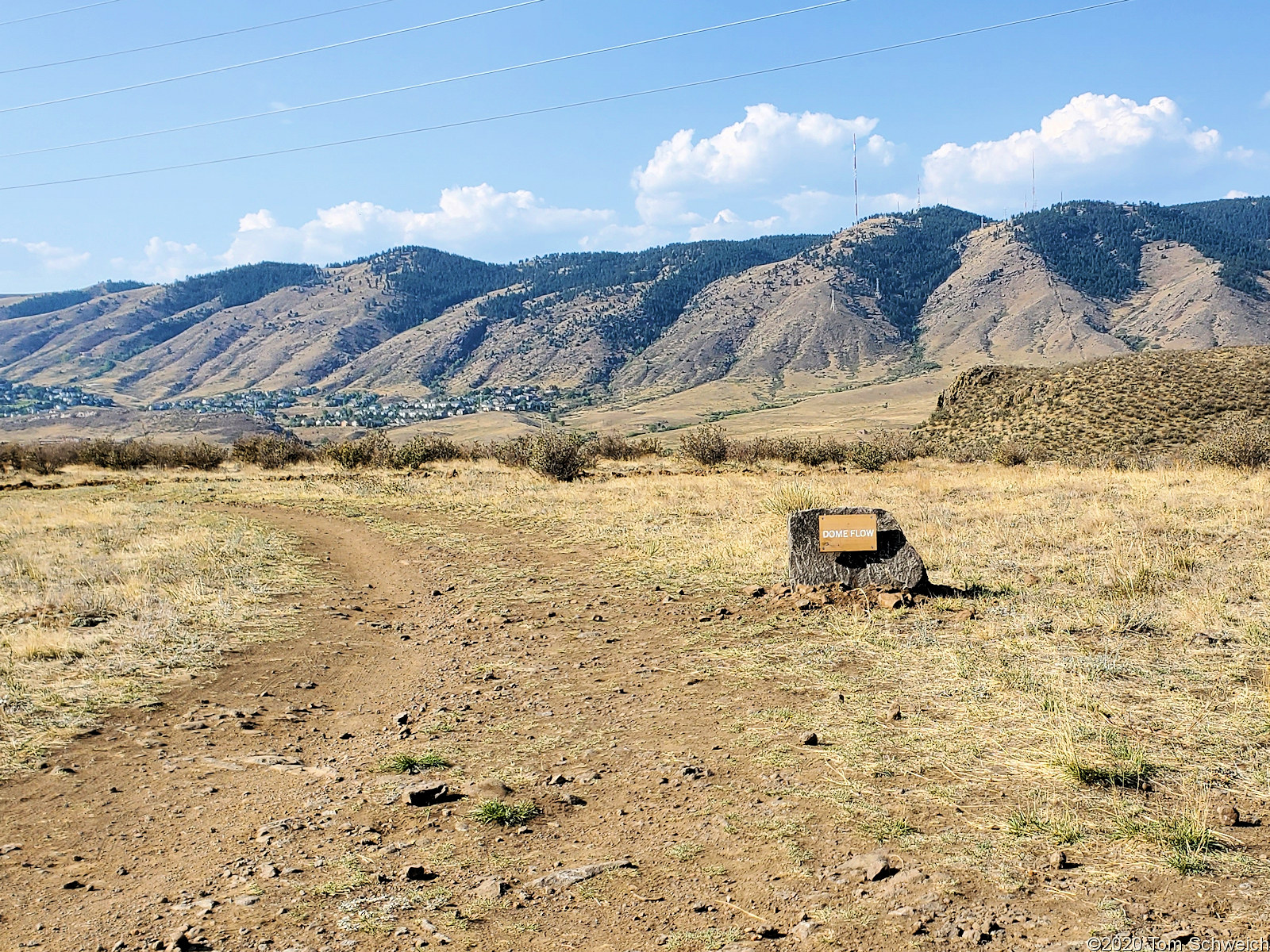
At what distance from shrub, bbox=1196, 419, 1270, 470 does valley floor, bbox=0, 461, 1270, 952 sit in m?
10.9

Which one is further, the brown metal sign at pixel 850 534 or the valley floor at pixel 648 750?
the brown metal sign at pixel 850 534

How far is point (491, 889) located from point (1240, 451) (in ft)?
78.5

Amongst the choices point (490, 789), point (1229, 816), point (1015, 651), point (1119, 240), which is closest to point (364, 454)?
point (1015, 651)

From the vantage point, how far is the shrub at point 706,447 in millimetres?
29406

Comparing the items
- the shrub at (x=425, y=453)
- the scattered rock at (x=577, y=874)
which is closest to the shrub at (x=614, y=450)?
the shrub at (x=425, y=453)

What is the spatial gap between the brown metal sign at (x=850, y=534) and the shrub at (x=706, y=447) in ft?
64.0

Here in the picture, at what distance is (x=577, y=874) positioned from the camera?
14.0 ft

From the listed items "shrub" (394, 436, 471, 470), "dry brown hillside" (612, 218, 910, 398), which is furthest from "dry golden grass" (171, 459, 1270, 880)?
"dry brown hillside" (612, 218, 910, 398)

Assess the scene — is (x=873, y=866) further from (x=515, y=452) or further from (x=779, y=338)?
(x=779, y=338)

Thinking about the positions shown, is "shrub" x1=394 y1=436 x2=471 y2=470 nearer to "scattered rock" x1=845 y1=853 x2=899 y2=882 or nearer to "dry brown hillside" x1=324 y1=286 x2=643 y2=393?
"scattered rock" x1=845 y1=853 x2=899 y2=882

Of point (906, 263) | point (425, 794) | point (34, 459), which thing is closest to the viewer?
point (425, 794)

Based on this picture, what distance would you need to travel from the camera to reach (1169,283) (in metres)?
151

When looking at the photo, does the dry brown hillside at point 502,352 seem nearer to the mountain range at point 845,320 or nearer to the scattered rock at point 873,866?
the mountain range at point 845,320

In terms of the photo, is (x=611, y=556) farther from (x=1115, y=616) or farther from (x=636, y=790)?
(x=636, y=790)
